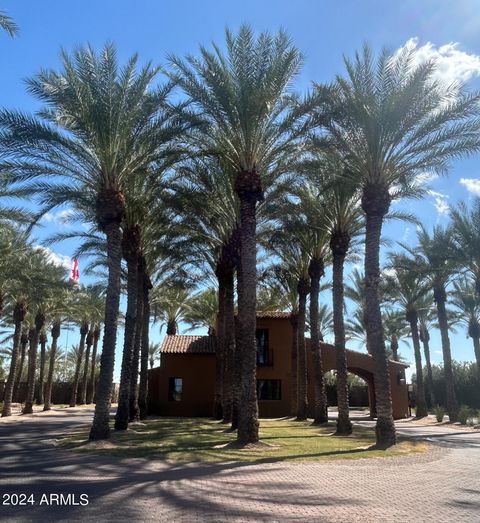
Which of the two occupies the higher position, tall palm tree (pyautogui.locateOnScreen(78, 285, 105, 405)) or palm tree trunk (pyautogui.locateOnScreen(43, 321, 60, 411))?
tall palm tree (pyautogui.locateOnScreen(78, 285, 105, 405))

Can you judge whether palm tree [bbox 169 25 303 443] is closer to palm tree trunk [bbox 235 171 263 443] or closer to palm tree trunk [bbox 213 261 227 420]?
palm tree trunk [bbox 235 171 263 443]

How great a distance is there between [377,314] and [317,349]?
8.60 m

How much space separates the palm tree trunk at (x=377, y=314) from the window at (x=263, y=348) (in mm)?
18038

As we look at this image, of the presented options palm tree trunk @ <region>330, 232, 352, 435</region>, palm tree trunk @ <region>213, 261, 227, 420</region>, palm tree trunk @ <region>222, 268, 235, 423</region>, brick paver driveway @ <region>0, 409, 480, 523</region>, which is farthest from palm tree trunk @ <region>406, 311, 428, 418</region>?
brick paver driveway @ <region>0, 409, 480, 523</region>

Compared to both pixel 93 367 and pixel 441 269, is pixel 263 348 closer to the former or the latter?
pixel 441 269

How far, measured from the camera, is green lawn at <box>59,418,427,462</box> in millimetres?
13266

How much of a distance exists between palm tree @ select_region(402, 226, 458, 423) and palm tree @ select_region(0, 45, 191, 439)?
17304 mm

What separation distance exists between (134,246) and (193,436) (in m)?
7.77

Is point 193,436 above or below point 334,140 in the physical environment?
below

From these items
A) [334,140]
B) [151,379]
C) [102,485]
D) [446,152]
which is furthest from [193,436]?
[151,379]

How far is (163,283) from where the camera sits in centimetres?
3144

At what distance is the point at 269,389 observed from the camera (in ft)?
112

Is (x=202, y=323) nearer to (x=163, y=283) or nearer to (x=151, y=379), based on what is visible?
(x=151, y=379)

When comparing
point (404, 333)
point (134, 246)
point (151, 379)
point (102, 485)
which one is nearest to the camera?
point (102, 485)
